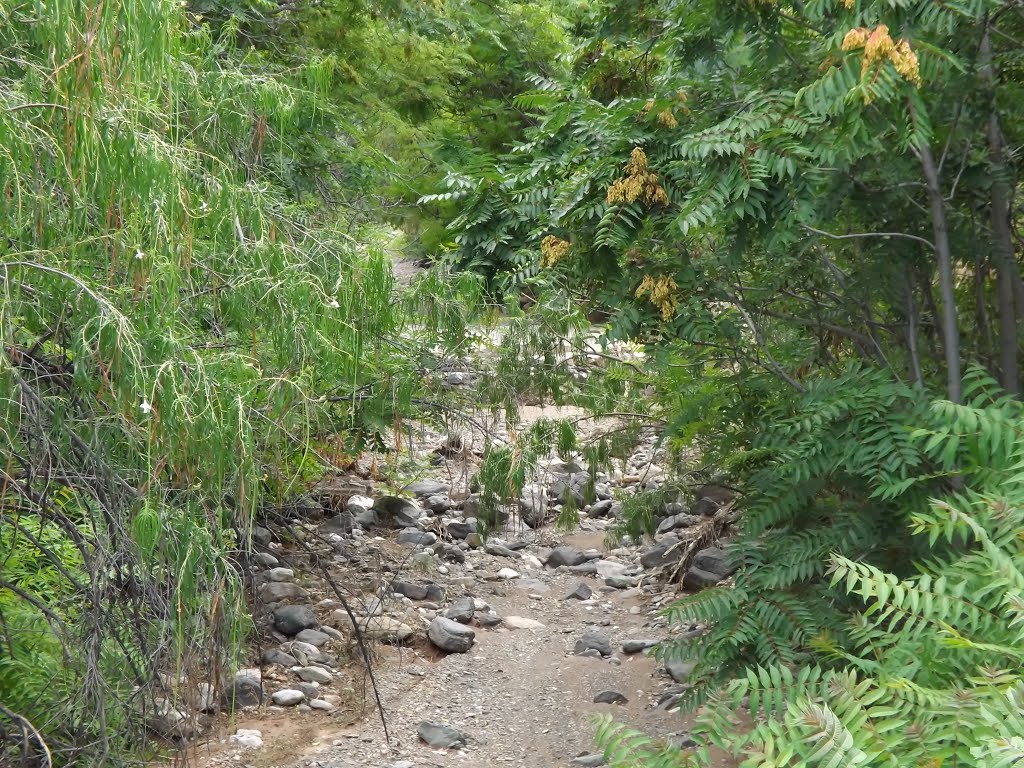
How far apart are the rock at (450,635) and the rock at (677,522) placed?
288 centimetres

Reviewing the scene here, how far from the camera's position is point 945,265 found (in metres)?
4.47

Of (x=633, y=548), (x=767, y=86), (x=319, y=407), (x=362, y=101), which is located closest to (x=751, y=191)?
(x=767, y=86)

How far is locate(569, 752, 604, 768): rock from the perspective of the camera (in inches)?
219

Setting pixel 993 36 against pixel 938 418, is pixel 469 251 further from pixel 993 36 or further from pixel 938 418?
pixel 938 418

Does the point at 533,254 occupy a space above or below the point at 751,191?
below

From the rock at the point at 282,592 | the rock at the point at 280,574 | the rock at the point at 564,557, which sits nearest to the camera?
the rock at the point at 282,592

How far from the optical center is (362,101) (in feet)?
27.7

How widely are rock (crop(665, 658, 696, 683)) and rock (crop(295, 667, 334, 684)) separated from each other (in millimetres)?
2209

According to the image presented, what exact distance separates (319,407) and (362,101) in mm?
4789

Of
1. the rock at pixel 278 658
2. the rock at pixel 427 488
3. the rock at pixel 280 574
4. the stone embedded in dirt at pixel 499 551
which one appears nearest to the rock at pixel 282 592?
the rock at pixel 280 574

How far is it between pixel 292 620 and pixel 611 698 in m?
2.32

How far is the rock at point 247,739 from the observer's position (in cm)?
568

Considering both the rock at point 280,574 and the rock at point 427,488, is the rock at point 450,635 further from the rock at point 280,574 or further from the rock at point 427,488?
the rock at point 427,488

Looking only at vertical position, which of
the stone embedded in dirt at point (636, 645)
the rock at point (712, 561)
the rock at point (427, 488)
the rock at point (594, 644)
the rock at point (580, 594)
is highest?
the rock at point (712, 561)
